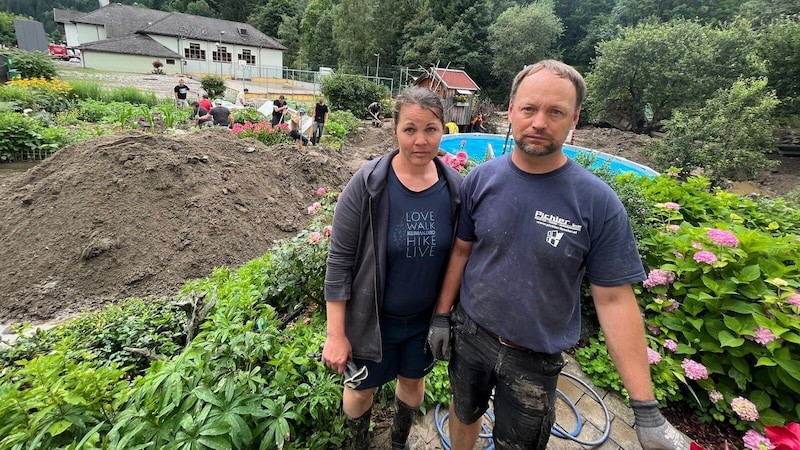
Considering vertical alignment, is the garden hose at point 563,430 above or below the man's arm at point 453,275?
below

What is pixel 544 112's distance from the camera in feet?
4.20

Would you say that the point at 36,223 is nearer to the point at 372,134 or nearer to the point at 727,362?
the point at 727,362

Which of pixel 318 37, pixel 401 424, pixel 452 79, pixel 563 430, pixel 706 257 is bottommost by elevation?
pixel 563 430

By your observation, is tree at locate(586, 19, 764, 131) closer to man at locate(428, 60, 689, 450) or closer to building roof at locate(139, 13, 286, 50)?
man at locate(428, 60, 689, 450)

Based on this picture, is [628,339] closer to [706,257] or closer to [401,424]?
[401,424]

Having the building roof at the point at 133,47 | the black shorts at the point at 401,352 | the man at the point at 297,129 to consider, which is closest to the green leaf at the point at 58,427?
the black shorts at the point at 401,352

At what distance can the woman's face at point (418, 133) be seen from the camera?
4.75 feet

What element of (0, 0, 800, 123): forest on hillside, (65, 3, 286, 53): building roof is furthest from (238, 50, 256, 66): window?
(0, 0, 800, 123): forest on hillside

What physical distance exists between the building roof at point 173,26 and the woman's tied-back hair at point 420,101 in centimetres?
4281

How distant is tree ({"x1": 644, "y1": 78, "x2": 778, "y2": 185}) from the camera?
34.8 feet

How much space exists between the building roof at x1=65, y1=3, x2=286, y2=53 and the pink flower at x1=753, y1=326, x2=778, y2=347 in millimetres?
43701

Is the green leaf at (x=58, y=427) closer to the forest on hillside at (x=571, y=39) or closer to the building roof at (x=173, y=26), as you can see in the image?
the forest on hillside at (x=571, y=39)

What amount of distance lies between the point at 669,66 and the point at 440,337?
22.6 metres

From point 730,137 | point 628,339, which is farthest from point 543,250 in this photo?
point 730,137
